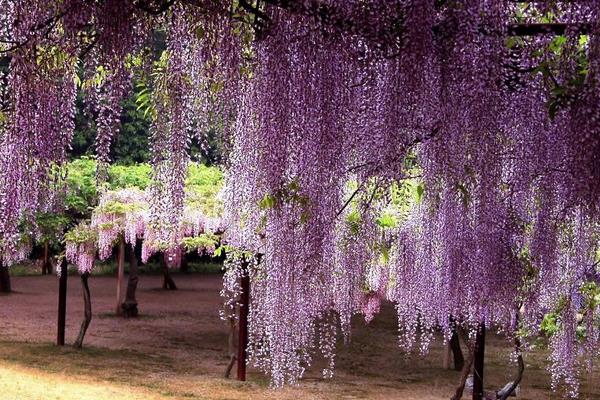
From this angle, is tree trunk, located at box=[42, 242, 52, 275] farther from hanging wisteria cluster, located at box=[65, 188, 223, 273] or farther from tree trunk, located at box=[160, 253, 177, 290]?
hanging wisteria cluster, located at box=[65, 188, 223, 273]

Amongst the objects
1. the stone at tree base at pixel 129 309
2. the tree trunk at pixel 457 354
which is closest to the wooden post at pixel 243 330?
the tree trunk at pixel 457 354

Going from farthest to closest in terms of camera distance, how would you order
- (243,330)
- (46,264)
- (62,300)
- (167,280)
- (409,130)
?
(46,264) < (167,280) < (62,300) < (243,330) < (409,130)

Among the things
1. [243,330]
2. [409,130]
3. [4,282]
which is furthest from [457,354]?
[4,282]

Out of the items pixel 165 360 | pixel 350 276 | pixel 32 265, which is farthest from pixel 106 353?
pixel 32 265

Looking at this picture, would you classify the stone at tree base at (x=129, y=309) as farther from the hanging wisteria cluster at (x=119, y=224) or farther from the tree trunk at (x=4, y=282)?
the tree trunk at (x=4, y=282)

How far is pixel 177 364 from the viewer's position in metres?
12.3

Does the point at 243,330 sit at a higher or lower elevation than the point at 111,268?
lower

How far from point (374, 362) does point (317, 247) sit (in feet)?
34.6

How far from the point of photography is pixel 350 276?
6.33 meters

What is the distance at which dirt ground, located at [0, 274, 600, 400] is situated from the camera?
9945mm

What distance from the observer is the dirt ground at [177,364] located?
995 centimetres

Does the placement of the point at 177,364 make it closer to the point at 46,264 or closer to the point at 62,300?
the point at 62,300

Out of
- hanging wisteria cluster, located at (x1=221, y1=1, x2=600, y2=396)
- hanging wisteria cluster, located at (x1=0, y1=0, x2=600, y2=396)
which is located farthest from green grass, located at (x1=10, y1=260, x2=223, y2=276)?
hanging wisteria cluster, located at (x1=0, y1=0, x2=600, y2=396)

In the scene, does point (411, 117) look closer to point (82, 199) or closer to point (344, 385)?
point (344, 385)
